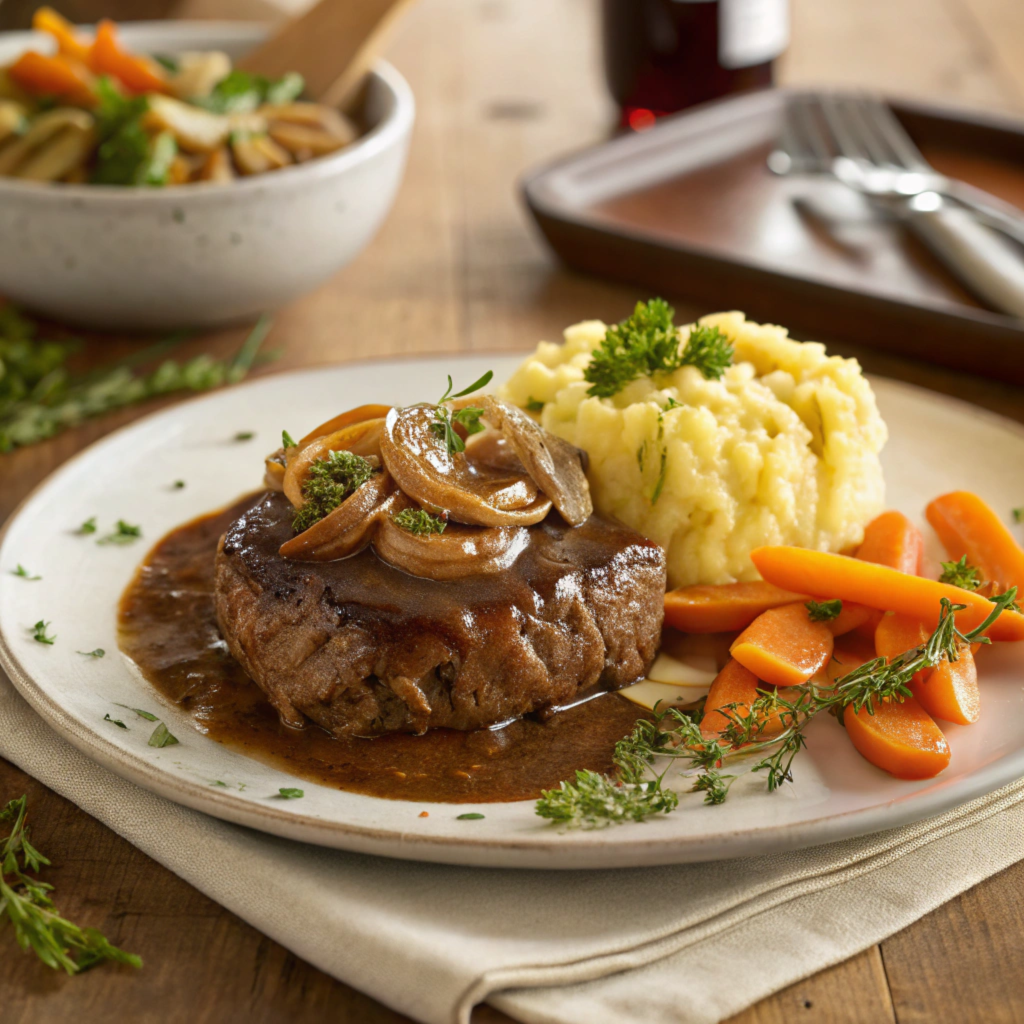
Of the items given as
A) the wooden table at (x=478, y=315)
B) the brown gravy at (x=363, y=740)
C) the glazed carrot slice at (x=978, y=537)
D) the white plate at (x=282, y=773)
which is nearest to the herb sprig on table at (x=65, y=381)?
the wooden table at (x=478, y=315)

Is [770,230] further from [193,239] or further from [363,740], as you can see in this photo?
[363,740]

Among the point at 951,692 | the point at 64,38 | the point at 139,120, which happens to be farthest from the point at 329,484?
the point at 64,38

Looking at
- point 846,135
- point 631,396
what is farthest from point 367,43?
point 631,396

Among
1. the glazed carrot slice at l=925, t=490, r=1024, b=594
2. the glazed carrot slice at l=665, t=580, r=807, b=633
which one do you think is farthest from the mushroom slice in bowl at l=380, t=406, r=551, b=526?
the glazed carrot slice at l=925, t=490, r=1024, b=594

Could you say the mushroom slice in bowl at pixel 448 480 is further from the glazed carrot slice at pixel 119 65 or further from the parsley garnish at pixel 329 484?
the glazed carrot slice at pixel 119 65

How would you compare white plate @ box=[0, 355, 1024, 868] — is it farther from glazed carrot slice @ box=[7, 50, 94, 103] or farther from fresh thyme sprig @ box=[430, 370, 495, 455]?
glazed carrot slice @ box=[7, 50, 94, 103]

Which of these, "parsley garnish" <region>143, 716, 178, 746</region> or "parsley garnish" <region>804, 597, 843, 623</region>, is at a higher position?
"parsley garnish" <region>143, 716, 178, 746</region>

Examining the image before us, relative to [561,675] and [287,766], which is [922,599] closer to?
[561,675]

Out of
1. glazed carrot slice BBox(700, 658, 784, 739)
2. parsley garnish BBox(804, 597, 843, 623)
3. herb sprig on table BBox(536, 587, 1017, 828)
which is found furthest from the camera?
parsley garnish BBox(804, 597, 843, 623)
